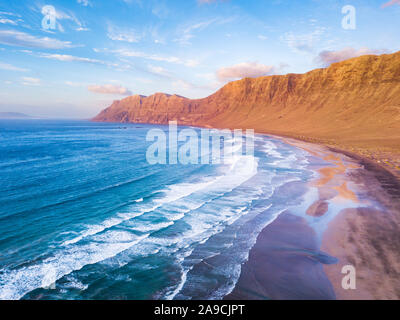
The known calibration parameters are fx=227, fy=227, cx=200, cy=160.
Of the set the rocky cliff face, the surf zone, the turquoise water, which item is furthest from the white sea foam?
the rocky cliff face

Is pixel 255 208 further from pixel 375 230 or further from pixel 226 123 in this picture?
pixel 226 123

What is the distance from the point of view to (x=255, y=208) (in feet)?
51.8

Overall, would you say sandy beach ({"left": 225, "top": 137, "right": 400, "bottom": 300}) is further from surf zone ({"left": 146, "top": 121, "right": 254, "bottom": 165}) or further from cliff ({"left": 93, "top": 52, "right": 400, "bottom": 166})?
cliff ({"left": 93, "top": 52, "right": 400, "bottom": 166})

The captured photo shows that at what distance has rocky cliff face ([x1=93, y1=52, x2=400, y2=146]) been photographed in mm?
71312

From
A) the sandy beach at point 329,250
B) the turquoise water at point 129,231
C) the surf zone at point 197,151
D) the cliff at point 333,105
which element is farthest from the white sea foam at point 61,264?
the cliff at point 333,105

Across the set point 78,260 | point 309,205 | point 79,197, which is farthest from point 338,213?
point 79,197

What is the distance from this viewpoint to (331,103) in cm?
10756

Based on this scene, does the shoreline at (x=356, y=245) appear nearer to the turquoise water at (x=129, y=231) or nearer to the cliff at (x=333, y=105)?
the turquoise water at (x=129, y=231)

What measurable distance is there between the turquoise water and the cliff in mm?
38749

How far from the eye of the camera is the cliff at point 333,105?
2593 inches

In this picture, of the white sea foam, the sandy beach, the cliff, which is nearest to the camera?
the sandy beach

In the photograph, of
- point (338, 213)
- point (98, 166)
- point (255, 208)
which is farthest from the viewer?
point (98, 166)

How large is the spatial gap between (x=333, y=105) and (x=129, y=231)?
117178mm
